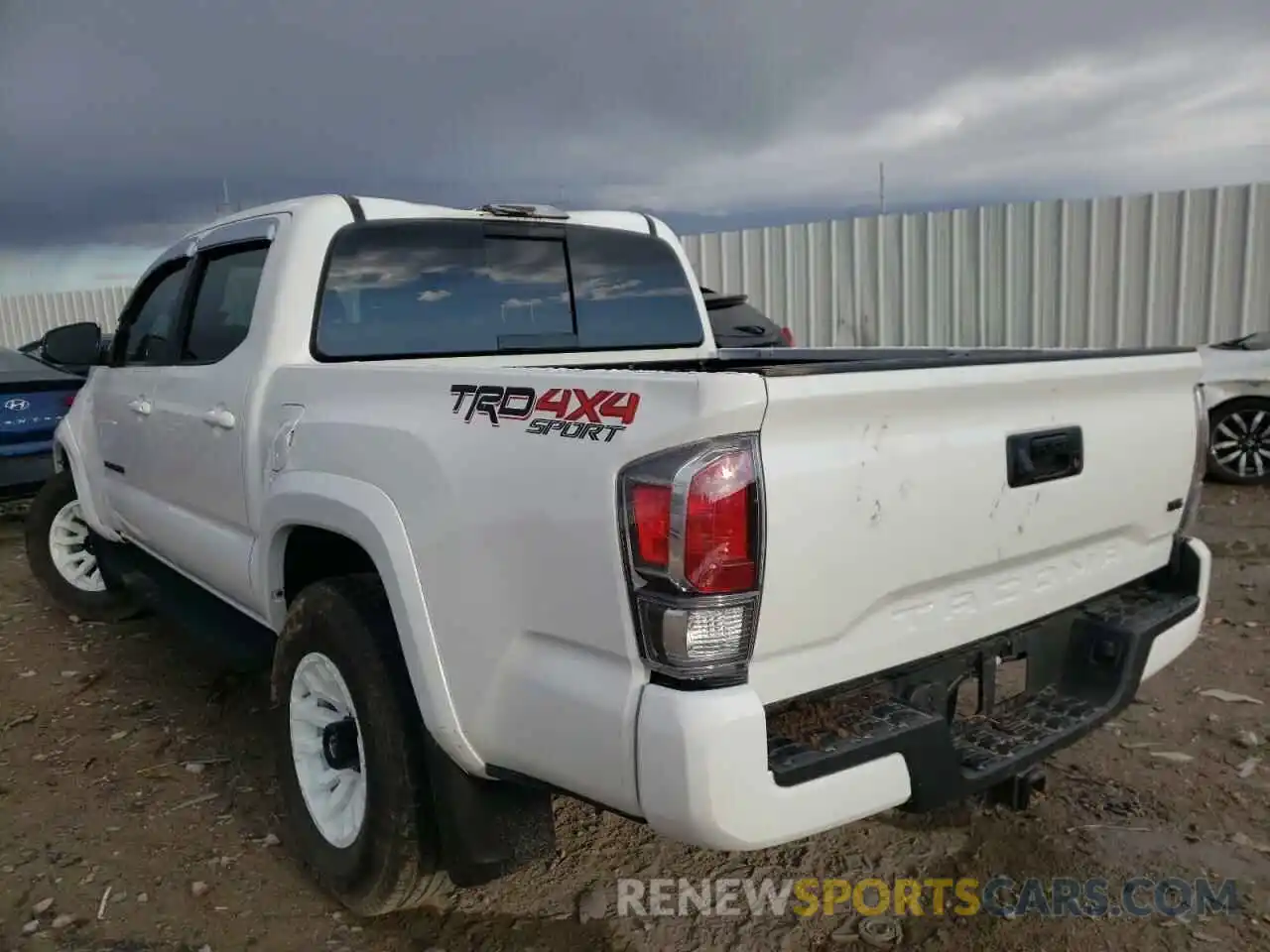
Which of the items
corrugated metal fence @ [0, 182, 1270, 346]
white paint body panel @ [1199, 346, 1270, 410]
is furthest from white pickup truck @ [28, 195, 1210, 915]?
corrugated metal fence @ [0, 182, 1270, 346]

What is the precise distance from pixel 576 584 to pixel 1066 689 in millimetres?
1539

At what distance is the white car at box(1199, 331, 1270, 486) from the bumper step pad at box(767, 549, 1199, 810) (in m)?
6.03

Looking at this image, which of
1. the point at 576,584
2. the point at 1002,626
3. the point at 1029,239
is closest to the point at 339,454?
the point at 576,584

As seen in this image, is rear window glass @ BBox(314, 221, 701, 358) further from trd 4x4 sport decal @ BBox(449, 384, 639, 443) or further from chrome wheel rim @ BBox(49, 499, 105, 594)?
chrome wheel rim @ BBox(49, 499, 105, 594)

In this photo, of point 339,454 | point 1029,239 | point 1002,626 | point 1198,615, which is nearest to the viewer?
point 1002,626

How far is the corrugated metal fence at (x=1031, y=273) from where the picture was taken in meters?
8.77

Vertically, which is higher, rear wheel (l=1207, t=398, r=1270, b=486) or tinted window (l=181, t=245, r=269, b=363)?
tinted window (l=181, t=245, r=269, b=363)

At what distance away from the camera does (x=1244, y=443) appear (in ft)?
26.3

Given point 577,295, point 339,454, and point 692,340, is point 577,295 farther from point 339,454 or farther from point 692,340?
point 339,454

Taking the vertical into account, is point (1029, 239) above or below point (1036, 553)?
above

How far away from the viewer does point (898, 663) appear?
2139 millimetres

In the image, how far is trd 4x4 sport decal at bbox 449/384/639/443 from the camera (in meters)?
1.85

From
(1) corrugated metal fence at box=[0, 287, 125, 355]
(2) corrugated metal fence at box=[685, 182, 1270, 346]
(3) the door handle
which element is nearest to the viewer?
(3) the door handle

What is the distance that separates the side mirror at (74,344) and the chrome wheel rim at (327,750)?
2.43m
